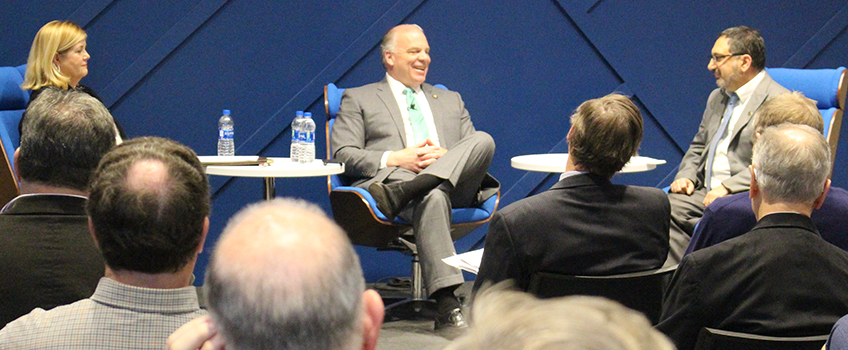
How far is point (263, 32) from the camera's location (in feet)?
13.6

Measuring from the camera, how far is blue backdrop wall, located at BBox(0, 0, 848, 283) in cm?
404

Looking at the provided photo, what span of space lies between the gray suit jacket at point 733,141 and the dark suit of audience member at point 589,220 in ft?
5.78

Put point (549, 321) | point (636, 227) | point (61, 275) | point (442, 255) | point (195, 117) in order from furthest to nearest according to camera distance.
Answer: point (195, 117) → point (442, 255) → point (636, 227) → point (61, 275) → point (549, 321)

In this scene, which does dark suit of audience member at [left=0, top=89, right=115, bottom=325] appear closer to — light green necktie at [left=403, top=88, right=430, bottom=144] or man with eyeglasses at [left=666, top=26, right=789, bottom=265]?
light green necktie at [left=403, top=88, right=430, bottom=144]

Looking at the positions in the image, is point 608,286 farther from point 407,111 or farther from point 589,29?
point 589,29

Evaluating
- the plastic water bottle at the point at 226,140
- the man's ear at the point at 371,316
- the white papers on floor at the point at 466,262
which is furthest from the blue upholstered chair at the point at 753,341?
the plastic water bottle at the point at 226,140

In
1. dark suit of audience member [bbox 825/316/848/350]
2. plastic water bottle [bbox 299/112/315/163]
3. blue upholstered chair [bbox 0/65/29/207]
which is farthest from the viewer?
plastic water bottle [bbox 299/112/315/163]

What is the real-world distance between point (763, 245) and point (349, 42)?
3061mm

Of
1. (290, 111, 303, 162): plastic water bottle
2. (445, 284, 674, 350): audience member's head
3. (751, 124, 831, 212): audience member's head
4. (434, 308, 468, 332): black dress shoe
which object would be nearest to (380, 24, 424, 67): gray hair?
(290, 111, 303, 162): plastic water bottle

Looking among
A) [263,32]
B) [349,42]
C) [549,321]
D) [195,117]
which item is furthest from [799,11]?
[549,321]

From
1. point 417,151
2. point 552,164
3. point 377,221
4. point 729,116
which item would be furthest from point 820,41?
point 377,221

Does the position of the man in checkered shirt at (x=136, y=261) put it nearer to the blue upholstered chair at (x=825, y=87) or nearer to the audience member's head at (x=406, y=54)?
the audience member's head at (x=406, y=54)

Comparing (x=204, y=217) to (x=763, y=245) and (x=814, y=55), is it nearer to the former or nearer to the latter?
(x=763, y=245)

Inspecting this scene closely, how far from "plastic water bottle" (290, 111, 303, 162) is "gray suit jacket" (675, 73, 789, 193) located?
1919mm
